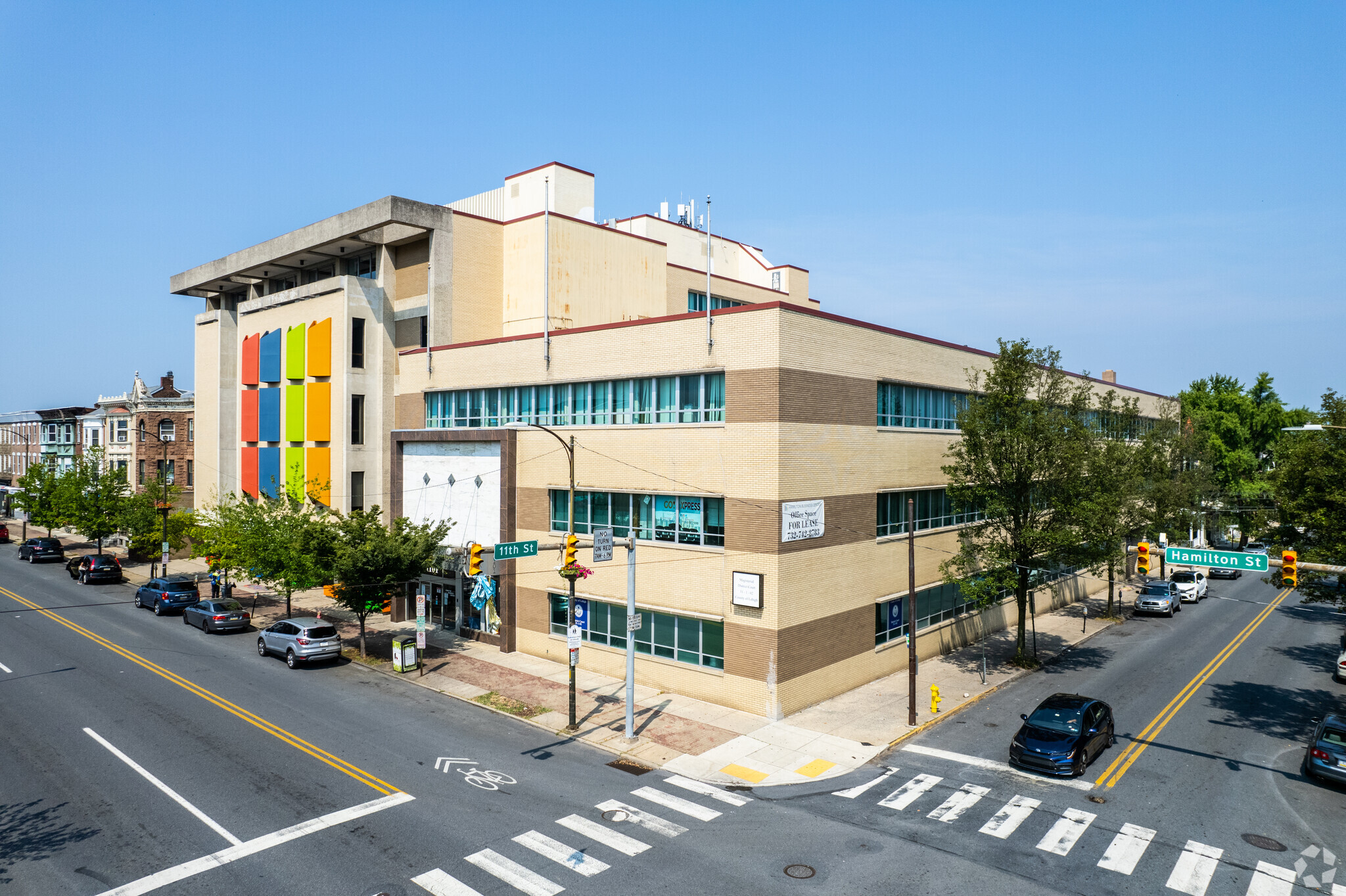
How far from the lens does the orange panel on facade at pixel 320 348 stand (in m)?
40.5

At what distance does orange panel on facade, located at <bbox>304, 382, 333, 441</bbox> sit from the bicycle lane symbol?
84.1ft

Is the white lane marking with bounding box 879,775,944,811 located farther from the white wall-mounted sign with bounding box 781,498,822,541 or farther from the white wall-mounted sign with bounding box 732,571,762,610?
the white wall-mounted sign with bounding box 781,498,822,541

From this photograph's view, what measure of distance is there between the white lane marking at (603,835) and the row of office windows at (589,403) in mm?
13379

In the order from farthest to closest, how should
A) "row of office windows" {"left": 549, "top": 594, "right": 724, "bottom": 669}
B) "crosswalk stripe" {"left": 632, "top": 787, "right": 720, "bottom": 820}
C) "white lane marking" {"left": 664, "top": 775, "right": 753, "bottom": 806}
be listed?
"row of office windows" {"left": 549, "top": 594, "right": 724, "bottom": 669} < "white lane marking" {"left": 664, "top": 775, "right": 753, "bottom": 806} < "crosswalk stripe" {"left": 632, "top": 787, "right": 720, "bottom": 820}

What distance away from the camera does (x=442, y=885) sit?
13805 mm

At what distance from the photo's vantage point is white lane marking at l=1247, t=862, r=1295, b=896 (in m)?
13.9

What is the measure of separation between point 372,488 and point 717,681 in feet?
78.3

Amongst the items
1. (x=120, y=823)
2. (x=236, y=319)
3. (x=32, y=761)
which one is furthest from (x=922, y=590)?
(x=236, y=319)

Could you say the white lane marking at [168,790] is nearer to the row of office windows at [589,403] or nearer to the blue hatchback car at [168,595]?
the row of office windows at [589,403]

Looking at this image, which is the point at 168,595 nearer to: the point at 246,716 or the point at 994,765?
the point at 246,716

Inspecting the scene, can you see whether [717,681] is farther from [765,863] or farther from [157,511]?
[157,511]

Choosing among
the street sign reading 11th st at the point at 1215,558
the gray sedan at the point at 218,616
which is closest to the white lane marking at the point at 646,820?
the street sign reading 11th st at the point at 1215,558

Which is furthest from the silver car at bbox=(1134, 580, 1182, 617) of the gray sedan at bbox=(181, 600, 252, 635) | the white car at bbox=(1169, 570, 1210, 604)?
the gray sedan at bbox=(181, 600, 252, 635)

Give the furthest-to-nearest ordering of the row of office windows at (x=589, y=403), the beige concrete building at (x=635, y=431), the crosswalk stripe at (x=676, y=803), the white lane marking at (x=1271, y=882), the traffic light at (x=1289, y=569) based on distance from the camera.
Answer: the row of office windows at (x=589, y=403), the beige concrete building at (x=635, y=431), the traffic light at (x=1289, y=569), the crosswalk stripe at (x=676, y=803), the white lane marking at (x=1271, y=882)
